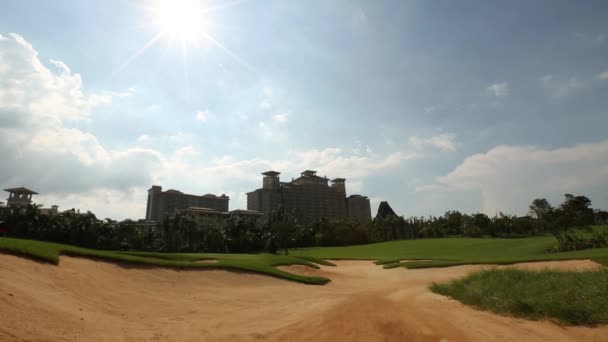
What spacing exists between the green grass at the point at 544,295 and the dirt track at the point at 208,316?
0.53 m

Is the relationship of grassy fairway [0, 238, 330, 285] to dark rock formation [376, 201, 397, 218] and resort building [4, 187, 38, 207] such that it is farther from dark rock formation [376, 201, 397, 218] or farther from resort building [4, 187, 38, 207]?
dark rock formation [376, 201, 397, 218]

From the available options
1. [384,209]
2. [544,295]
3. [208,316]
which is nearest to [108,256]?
[208,316]

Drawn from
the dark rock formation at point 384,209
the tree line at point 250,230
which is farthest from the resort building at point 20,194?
the dark rock formation at point 384,209

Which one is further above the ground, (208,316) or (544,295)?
(544,295)

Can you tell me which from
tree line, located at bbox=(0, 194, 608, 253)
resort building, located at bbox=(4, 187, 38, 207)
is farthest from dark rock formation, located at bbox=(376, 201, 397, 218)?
resort building, located at bbox=(4, 187, 38, 207)

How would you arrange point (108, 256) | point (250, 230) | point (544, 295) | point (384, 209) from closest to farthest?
point (544, 295) → point (108, 256) → point (250, 230) → point (384, 209)

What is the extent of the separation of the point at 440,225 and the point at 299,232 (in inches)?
2405

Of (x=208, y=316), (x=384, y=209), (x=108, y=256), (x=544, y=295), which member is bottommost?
(x=208, y=316)

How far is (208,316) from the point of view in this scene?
13.2 metres

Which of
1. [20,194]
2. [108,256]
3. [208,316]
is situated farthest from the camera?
[20,194]

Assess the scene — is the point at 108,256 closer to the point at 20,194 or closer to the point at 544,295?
the point at 544,295

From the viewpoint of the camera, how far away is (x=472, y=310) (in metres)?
12.8

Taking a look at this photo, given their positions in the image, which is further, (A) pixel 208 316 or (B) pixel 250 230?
(B) pixel 250 230

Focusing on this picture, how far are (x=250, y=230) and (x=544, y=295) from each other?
86.6 m
